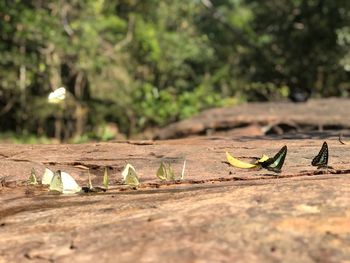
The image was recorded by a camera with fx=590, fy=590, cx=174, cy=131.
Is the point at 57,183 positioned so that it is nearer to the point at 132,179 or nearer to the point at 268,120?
the point at 132,179

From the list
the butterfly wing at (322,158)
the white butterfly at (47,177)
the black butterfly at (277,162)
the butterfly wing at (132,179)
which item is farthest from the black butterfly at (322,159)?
the white butterfly at (47,177)

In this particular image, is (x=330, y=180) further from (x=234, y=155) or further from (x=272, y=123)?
(x=272, y=123)

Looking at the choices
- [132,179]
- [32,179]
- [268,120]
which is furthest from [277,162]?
[268,120]

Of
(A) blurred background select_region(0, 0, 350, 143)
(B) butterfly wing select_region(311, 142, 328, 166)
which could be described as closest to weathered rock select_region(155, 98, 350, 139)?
(A) blurred background select_region(0, 0, 350, 143)

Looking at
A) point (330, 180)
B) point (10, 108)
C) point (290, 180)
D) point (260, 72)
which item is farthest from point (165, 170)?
point (260, 72)

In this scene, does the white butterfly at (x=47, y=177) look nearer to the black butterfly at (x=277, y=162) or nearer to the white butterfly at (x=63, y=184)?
the white butterfly at (x=63, y=184)
